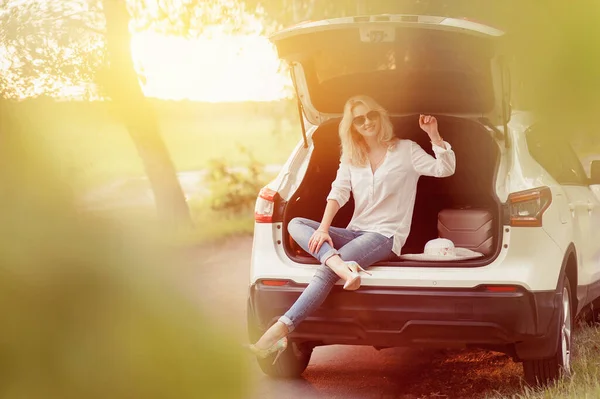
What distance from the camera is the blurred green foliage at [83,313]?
636 cm

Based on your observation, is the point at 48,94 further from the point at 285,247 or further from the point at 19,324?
the point at 285,247

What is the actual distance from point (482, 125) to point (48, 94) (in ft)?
26.2

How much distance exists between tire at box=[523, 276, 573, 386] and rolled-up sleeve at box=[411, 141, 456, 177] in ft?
3.20

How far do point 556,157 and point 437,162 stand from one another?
4.15ft

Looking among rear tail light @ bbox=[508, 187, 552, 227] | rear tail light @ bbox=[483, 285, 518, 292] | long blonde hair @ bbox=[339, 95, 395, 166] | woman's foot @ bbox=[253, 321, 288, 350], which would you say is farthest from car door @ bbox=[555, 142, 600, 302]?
woman's foot @ bbox=[253, 321, 288, 350]

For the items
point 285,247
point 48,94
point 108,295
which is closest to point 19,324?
point 108,295

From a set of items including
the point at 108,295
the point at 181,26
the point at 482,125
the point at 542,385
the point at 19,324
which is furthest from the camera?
the point at 181,26

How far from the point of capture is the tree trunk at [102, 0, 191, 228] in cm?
1578

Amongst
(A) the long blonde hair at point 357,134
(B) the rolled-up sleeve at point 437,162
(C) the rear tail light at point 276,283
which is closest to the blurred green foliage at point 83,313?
(C) the rear tail light at point 276,283

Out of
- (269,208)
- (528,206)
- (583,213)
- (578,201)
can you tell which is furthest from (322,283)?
(583,213)

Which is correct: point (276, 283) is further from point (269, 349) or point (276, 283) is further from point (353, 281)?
point (353, 281)

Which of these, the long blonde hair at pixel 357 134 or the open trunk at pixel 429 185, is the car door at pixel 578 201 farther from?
the long blonde hair at pixel 357 134

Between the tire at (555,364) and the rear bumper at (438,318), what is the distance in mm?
180

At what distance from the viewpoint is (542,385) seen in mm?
5777
